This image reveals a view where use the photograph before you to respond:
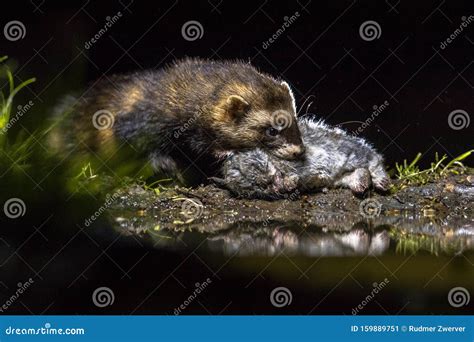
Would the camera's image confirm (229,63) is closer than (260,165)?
No

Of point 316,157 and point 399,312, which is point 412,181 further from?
point 399,312

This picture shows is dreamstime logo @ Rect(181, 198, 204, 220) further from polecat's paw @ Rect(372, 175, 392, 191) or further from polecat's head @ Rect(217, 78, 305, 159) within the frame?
polecat's paw @ Rect(372, 175, 392, 191)

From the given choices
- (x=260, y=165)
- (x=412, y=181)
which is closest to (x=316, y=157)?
(x=260, y=165)
